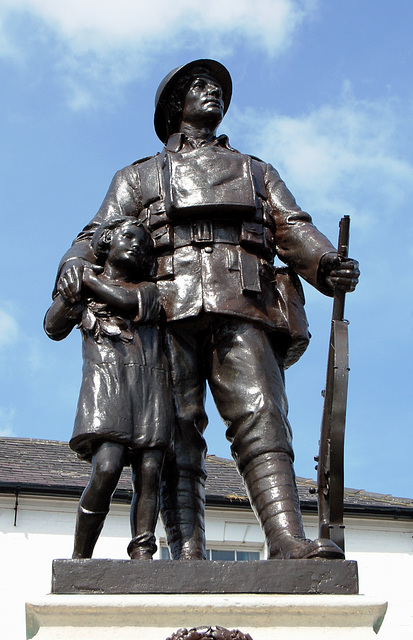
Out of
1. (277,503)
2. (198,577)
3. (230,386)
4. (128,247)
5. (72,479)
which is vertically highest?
(72,479)

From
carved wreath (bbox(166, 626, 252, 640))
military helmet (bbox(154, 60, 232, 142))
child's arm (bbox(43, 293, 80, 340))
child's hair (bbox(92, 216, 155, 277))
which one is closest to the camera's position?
carved wreath (bbox(166, 626, 252, 640))

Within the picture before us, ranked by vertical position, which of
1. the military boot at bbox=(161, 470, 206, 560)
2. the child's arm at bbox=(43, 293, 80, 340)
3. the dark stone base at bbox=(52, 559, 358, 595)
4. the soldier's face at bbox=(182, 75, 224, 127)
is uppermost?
the soldier's face at bbox=(182, 75, 224, 127)

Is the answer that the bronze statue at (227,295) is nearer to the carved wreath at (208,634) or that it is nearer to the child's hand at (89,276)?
the child's hand at (89,276)

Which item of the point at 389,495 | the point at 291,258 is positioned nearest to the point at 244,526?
the point at 389,495

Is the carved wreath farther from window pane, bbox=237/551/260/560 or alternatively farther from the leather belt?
window pane, bbox=237/551/260/560

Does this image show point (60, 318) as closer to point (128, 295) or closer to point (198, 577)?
point (128, 295)

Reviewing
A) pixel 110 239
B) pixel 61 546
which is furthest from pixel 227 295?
pixel 61 546

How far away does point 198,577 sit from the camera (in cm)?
432

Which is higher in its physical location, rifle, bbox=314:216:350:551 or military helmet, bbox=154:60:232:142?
military helmet, bbox=154:60:232:142

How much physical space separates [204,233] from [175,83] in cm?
121

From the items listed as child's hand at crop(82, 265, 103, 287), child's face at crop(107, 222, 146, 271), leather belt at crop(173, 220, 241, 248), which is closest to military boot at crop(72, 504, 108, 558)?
child's hand at crop(82, 265, 103, 287)

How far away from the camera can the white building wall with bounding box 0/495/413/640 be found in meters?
15.4

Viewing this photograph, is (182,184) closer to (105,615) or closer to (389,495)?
(105,615)

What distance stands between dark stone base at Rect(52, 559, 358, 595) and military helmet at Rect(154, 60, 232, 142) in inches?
121
